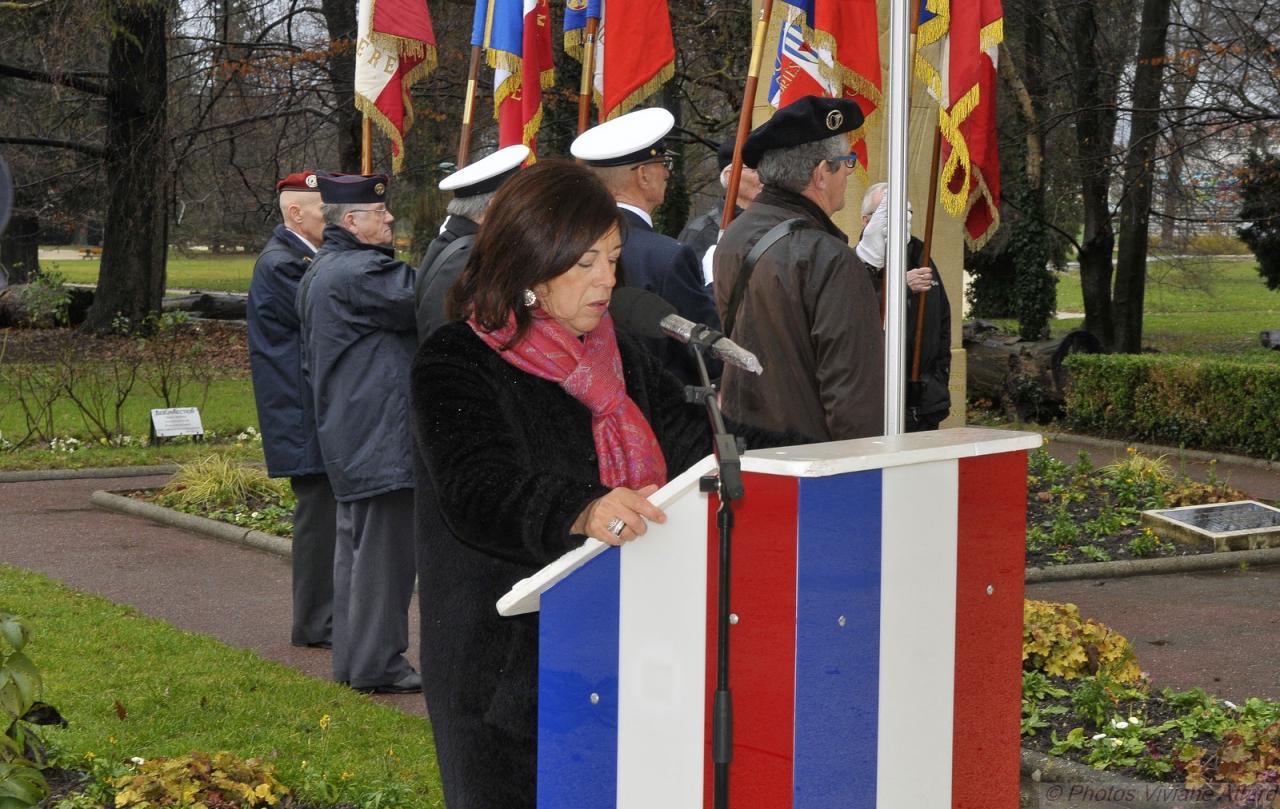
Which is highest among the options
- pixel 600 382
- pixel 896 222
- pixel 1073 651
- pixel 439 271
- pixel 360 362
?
pixel 896 222

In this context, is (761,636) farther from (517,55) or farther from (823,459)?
(517,55)

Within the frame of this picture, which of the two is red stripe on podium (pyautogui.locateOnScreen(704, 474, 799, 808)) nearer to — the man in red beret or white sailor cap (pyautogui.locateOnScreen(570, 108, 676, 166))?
white sailor cap (pyautogui.locateOnScreen(570, 108, 676, 166))

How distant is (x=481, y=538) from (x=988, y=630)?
3.16 feet

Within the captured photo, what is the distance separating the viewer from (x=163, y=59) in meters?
25.7

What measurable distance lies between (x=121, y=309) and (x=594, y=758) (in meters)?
26.1

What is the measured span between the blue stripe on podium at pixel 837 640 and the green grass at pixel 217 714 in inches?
99.8

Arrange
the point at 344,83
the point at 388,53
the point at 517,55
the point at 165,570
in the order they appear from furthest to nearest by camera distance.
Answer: the point at 344,83, the point at 165,570, the point at 388,53, the point at 517,55

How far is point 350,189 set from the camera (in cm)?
643

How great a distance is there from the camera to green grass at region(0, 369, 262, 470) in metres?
14.4

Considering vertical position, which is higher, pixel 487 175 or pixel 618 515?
pixel 487 175

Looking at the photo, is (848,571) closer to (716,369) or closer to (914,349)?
(716,369)

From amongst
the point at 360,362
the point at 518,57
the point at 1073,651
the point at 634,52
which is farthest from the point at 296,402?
the point at 1073,651

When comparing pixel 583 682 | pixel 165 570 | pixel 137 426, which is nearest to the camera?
pixel 583 682

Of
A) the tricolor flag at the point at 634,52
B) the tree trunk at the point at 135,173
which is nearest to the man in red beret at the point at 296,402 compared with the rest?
the tricolor flag at the point at 634,52
